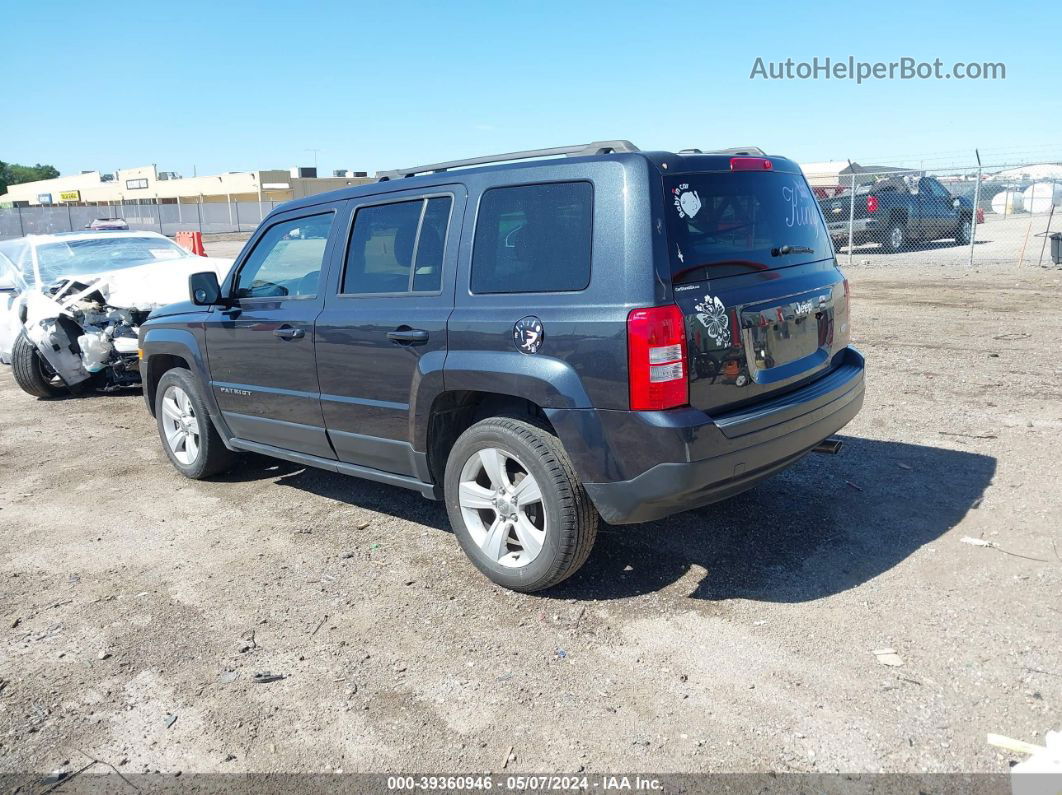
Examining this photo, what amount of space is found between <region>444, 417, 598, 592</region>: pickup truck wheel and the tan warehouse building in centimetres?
3993

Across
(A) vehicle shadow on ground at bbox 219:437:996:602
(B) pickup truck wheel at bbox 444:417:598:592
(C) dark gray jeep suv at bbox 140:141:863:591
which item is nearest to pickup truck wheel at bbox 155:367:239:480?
(A) vehicle shadow on ground at bbox 219:437:996:602

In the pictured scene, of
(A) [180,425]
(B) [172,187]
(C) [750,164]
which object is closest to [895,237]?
(C) [750,164]

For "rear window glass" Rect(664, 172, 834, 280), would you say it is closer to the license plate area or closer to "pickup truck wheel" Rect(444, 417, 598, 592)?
the license plate area

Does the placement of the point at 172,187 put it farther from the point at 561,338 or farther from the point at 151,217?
the point at 561,338

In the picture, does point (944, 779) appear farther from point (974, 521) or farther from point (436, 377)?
point (436, 377)

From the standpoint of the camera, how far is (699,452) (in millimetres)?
3359

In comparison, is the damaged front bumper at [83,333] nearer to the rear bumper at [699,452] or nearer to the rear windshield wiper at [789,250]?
the rear bumper at [699,452]

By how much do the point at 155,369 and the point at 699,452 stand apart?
15.0ft

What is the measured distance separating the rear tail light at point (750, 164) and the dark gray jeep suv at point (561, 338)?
0.01 m

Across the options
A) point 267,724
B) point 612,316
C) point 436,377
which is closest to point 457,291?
point 436,377

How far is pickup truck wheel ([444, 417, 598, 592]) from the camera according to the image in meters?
3.64

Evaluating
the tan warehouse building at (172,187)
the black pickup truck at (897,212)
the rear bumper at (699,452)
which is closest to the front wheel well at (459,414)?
the rear bumper at (699,452)

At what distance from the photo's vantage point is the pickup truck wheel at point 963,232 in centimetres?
→ 2067

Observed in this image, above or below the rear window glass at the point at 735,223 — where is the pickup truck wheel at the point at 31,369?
below
